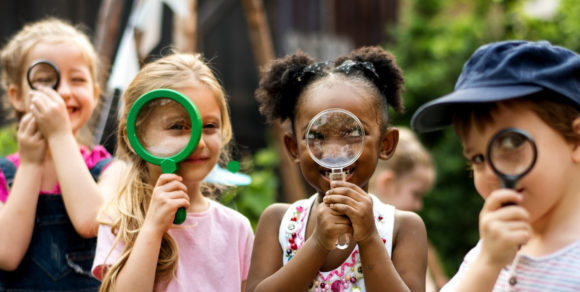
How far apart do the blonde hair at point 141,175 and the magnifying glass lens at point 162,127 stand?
24cm

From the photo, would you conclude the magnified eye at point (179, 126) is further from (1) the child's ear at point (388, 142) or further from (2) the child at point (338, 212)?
(1) the child's ear at point (388, 142)

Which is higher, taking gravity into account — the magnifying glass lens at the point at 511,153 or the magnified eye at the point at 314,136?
the magnified eye at the point at 314,136

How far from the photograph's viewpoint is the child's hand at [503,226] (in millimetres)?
1975

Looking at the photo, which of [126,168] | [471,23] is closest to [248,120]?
[471,23]

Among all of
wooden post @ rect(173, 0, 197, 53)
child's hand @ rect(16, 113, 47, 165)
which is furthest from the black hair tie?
wooden post @ rect(173, 0, 197, 53)

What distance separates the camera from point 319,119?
2.54 metres

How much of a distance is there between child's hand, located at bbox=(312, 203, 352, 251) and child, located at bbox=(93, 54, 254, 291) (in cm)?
60

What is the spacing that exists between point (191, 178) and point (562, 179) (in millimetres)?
1534

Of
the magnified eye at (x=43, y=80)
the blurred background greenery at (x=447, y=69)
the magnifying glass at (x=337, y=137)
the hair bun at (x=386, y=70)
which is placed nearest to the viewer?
the magnifying glass at (x=337, y=137)

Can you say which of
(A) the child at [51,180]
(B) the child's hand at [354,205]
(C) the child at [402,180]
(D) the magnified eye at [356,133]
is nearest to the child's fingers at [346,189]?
(B) the child's hand at [354,205]

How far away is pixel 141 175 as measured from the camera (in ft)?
10.0

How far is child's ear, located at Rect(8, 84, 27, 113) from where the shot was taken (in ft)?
12.1

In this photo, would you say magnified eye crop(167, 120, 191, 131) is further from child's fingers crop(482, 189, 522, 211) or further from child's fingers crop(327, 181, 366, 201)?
child's fingers crop(482, 189, 522, 211)

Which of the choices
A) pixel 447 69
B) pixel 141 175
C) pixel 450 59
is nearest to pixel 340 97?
pixel 141 175
